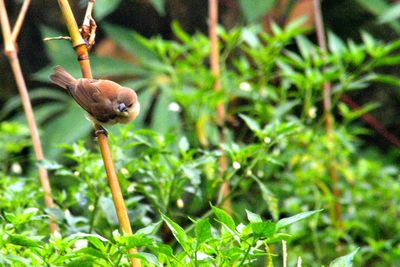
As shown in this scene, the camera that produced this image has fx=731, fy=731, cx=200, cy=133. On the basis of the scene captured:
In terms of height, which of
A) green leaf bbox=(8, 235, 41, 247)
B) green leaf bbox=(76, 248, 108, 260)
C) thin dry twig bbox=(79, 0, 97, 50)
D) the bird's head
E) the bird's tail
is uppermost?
thin dry twig bbox=(79, 0, 97, 50)

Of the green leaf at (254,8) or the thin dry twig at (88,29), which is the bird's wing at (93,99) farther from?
the green leaf at (254,8)

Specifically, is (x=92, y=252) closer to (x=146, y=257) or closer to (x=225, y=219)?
(x=146, y=257)

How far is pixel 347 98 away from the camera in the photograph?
3.25 m

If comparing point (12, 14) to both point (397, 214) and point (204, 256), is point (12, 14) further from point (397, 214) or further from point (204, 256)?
point (204, 256)

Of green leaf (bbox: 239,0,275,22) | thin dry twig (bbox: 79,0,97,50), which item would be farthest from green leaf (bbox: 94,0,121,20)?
thin dry twig (bbox: 79,0,97,50)

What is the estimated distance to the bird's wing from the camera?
1.39 meters

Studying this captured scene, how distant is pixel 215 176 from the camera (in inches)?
70.9

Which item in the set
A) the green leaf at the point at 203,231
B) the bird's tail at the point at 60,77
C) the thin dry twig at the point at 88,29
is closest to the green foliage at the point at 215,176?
the green leaf at the point at 203,231

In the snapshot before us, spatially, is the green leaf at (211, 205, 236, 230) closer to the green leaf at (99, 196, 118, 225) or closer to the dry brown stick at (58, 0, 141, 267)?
the dry brown stick at (58, 0, 141, 267)

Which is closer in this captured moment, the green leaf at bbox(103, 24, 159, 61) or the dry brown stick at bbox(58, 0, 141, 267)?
the dry brown stick at bbox(58, 0, 141, 267)

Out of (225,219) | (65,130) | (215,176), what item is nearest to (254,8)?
(65,130)

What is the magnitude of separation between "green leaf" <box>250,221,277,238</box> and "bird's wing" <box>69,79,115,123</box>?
558 mm

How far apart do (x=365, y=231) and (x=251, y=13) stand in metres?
0.89

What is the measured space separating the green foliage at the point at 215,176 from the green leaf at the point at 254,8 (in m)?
0.23
